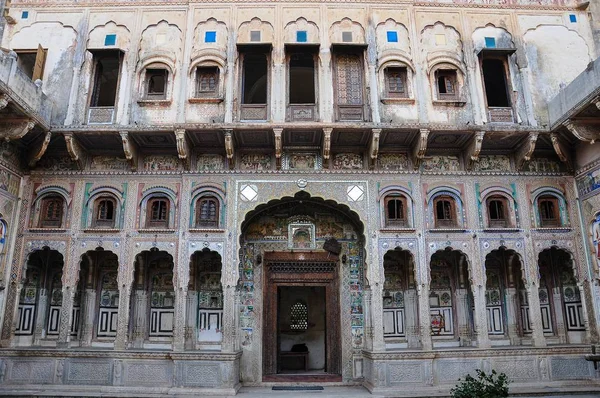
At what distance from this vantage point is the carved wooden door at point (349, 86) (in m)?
12.0

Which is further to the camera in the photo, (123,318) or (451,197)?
(451,197)

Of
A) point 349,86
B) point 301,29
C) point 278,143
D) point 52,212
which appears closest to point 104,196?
point 52,212

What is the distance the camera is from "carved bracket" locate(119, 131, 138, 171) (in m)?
11.5

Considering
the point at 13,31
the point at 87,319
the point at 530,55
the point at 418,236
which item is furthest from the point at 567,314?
the point at 13,31

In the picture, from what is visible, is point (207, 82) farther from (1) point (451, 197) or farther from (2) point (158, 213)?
(1) point (451, 197)

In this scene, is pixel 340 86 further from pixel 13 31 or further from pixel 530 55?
pixel 13 31

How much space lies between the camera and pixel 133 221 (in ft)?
39.0

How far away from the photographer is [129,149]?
11.7m

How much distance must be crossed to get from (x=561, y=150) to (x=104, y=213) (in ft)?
38.5

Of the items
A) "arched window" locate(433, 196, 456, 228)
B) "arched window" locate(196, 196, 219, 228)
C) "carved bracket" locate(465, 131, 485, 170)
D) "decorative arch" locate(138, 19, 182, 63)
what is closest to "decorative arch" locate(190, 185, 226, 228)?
"arched window" locate(196, 196, 219, 228)

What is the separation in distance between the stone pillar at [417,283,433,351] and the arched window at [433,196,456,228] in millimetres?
1701

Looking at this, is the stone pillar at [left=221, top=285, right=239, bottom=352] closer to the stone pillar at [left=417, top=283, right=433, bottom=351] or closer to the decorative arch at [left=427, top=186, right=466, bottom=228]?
the stone pillar at [left=417, top=283, right=433, bottom=351]

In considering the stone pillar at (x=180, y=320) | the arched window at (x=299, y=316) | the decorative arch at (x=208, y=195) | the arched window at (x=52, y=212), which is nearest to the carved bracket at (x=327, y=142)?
the decorative arch at (x=208, y=195)

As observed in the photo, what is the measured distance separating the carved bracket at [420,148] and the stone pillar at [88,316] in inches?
355
